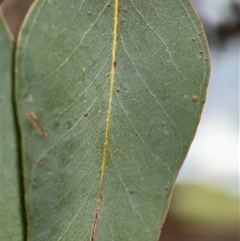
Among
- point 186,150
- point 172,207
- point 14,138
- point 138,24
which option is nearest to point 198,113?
point 186,150

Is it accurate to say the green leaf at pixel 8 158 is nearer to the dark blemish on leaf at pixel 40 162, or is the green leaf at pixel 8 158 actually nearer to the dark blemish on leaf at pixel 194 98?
the dark blemish on leaf at pixel 40 162

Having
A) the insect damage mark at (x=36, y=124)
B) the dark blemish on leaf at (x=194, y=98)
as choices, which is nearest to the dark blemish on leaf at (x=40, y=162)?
the insect damage mark at (x=36, y=124)

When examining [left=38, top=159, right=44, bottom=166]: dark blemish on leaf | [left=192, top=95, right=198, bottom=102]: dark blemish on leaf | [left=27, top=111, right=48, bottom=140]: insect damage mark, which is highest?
[left=192, top=95, right=198, bottom=102]: dark blemish on leaf

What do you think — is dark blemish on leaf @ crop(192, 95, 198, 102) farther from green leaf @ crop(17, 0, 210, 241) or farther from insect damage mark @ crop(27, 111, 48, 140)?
insect damage mark @ crop(27, 111, 48, 140)

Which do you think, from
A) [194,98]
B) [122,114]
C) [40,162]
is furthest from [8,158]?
[194,98]

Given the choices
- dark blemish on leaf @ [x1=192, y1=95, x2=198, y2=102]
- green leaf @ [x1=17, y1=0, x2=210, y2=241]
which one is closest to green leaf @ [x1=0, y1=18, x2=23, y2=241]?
green leaf @ [x1=17, y1=0, x2=210, y2=241]

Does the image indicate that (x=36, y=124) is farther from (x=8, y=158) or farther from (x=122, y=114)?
(x=122, y=114)

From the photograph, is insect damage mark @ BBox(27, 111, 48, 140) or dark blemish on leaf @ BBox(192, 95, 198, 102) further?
dark blemish on leaf @ BBox(192, 95, 198, 102)
